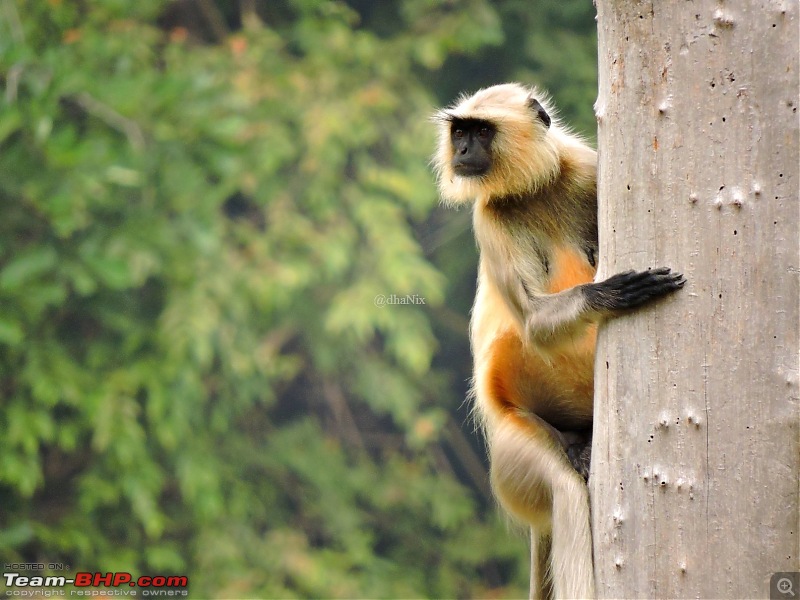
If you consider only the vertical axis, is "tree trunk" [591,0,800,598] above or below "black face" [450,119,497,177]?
below

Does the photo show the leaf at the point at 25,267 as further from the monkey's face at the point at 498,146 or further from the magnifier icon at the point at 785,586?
the magnifier icon at the point at 785,586

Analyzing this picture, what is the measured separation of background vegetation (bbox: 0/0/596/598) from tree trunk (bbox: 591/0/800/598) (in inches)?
147

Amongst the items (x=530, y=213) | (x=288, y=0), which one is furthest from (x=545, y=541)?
(x=288, y=0)

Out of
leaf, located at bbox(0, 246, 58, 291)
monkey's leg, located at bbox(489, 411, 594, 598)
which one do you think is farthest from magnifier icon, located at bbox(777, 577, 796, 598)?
leaf, located at bbox(0, 246, 58, 291)

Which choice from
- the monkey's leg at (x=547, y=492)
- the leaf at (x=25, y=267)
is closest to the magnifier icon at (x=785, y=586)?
the monkey's leg at (x=547, y=492)

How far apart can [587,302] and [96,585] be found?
526cm

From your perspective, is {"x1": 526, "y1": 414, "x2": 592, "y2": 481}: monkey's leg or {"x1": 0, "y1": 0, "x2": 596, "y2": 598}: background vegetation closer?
{"x1": 526, "y1": 414, "x2": 592, "y2": 481}: monkey's leg

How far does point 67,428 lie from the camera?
20.6ft

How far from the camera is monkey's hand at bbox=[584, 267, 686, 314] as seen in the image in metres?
2.11

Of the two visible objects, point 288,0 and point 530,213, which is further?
point 288,0

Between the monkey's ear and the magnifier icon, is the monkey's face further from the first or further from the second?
the magnifier icon

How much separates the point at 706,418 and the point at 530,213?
1.19m

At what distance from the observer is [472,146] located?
10.6ft

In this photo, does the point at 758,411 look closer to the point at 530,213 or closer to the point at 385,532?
the point at 530,213
